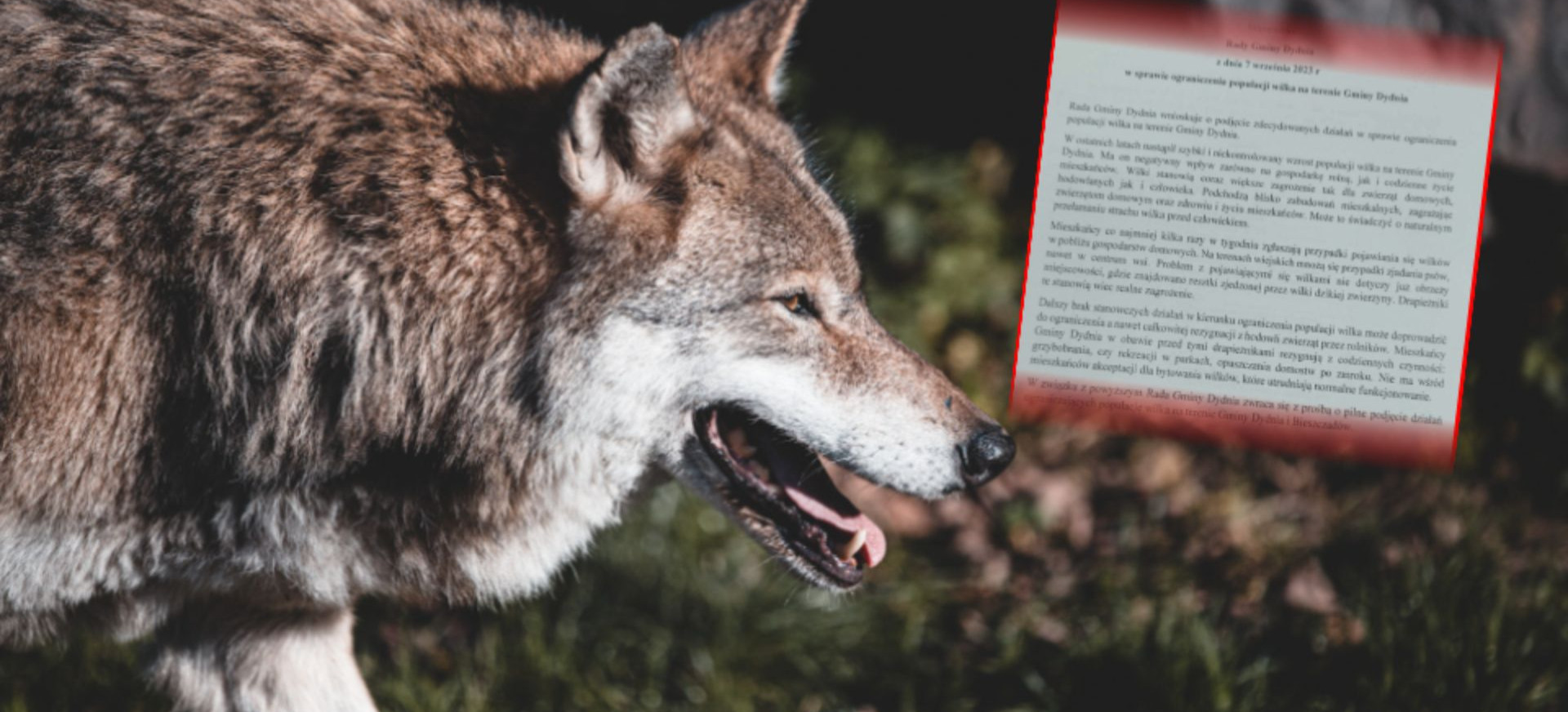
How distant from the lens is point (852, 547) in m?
2.92

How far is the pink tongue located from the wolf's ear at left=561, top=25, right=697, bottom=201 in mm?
865

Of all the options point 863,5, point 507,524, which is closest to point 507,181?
point 507,524

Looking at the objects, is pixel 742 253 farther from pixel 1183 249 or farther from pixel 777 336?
pixel 1183 249

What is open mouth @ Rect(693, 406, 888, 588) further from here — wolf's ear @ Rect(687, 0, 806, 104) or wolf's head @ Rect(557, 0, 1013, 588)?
wolf's ear @ Rect(687, 0, 806, 104)

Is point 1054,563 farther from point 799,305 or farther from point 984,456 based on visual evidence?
point 799,305

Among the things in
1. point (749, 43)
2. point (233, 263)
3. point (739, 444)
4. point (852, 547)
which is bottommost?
point (852, 547)

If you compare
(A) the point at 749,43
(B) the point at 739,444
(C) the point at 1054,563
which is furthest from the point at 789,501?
(C) the point at 1054,563

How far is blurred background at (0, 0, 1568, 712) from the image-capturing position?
3.57 m

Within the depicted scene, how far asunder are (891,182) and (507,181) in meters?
3.26

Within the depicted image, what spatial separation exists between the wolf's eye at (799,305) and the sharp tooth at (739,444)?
0.35m

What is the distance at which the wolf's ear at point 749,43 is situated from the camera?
3072mm

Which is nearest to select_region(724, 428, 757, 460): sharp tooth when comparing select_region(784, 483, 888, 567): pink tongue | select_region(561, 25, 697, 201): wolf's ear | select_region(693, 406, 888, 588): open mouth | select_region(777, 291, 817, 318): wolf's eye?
select_region(693, 406, 888, 588): open mouth

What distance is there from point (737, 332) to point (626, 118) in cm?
52

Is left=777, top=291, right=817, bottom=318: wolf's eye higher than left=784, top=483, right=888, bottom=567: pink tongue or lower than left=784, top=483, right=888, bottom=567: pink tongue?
higher
